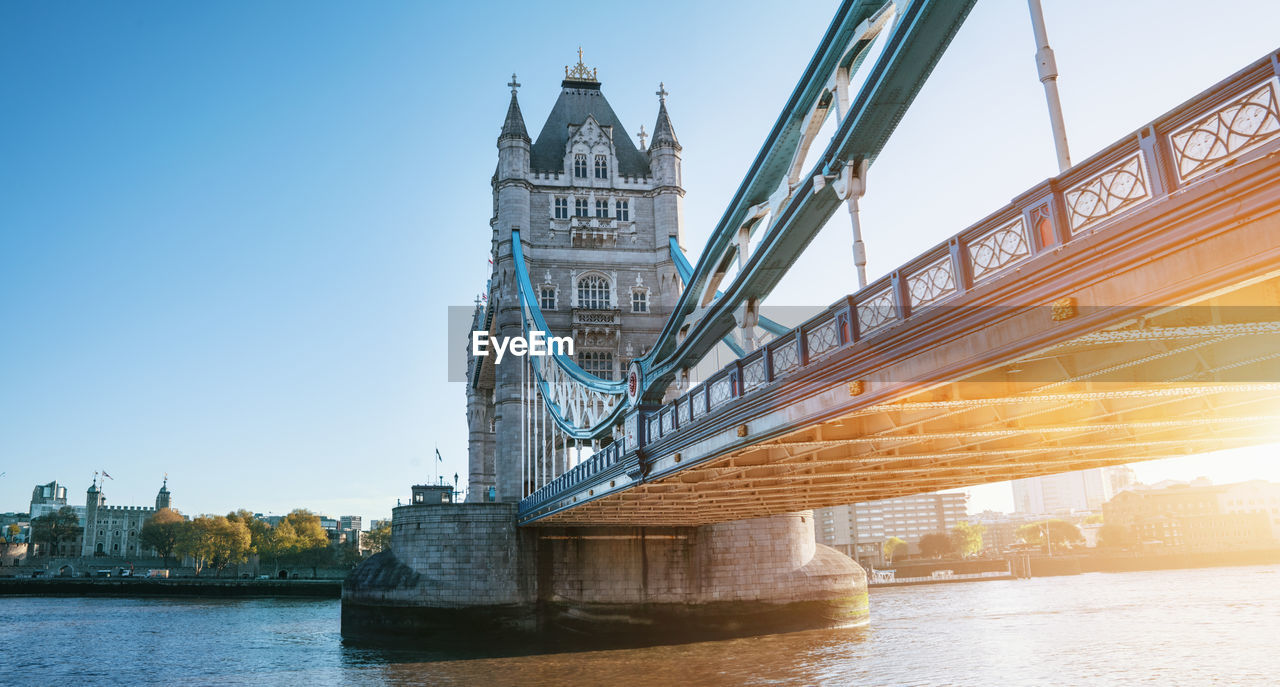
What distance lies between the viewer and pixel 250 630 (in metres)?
44.4

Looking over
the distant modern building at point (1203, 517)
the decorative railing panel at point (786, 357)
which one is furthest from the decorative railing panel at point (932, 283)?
the distant modern building at point (1203, 517)

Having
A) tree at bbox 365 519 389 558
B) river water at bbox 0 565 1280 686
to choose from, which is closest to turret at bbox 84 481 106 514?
tree at bbox 365 519 389 558

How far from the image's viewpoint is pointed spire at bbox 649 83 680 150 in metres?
52.0

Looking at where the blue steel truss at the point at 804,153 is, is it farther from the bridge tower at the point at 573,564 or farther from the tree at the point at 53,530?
the tree at the point at 53,530

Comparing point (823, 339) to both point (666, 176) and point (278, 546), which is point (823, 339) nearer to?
point (666, 176)

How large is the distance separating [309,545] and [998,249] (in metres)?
101

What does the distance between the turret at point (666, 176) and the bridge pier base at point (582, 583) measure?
18.9m

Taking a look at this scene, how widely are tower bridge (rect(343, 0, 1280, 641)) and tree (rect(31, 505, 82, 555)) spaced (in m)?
104

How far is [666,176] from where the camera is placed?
5134 cm

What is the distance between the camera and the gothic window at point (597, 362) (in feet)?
158

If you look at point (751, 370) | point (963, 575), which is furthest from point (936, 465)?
point (963, 575)

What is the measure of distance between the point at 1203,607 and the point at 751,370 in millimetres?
40067

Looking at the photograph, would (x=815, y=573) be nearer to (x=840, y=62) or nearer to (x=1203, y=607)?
(x=1203, y=607)

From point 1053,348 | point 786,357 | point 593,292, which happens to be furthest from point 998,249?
point 593,292
